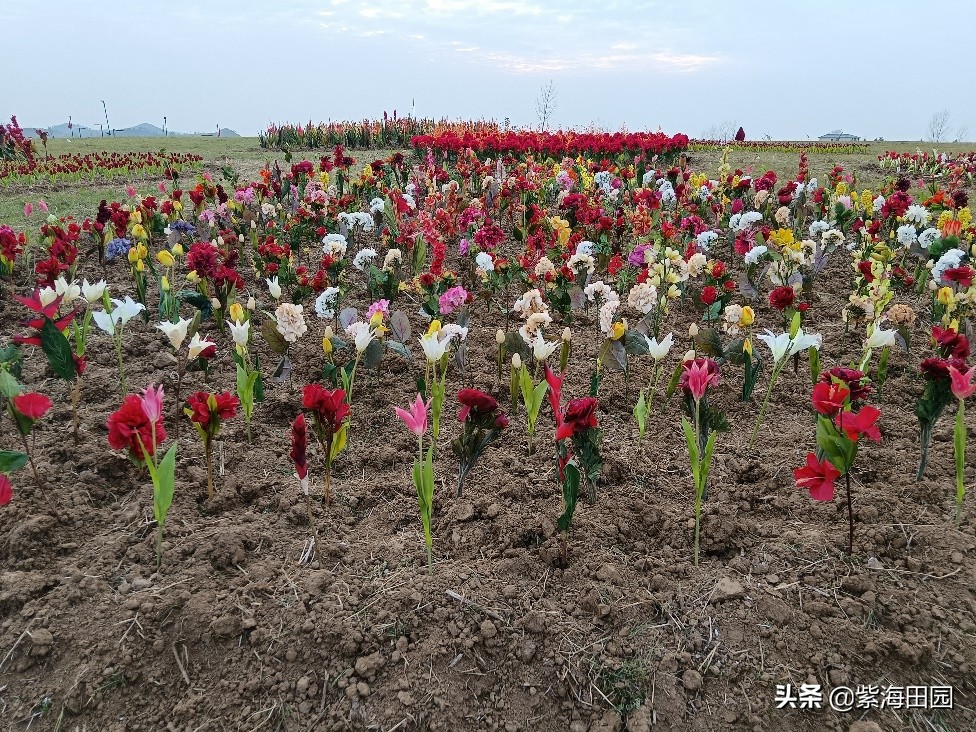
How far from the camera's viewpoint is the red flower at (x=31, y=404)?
7.14 ft

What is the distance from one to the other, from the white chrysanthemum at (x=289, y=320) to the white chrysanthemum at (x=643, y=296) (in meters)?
1.75

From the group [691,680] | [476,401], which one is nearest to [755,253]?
[476,401]

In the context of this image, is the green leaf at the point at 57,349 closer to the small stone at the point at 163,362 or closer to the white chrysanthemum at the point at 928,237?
the small stone at the point at 163,362

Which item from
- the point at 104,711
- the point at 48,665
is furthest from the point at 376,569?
the point at 48,665

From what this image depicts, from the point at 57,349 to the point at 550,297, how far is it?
2506 millimetres

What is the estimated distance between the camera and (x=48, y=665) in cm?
181

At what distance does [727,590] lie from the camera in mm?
1951

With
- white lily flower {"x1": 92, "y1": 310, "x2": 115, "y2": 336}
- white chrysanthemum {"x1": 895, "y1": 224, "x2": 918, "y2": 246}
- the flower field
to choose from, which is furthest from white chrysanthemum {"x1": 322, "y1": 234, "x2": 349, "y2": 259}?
white chrysanthemum {"x1": 895, "y1": 224, "x2": 918, "y2": 246}

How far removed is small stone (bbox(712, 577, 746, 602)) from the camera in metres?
1.93

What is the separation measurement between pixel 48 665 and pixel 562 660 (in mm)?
1473

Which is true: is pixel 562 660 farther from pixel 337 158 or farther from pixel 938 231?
pixel 337 158

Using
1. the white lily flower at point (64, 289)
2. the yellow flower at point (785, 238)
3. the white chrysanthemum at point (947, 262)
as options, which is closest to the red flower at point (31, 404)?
the white lily flower at point (64, 289)

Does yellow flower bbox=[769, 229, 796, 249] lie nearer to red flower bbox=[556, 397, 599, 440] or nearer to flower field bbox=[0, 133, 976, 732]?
flower field bbox=[0, 133, 976, 732]

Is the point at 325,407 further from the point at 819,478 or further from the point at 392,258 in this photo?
the point at 392,258
